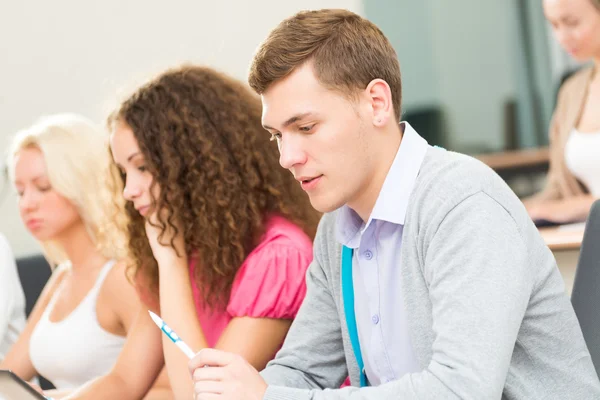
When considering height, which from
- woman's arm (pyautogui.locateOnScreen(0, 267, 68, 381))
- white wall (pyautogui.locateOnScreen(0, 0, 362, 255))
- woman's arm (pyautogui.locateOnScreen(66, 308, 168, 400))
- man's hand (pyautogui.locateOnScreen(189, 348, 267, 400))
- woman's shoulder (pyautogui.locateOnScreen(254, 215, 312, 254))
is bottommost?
woman's arm (pyautogui.locateOnScreen(0, 267, 68, 381))

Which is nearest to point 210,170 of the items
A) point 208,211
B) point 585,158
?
point 208,211

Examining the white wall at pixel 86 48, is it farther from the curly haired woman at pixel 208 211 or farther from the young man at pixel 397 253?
the young man at pixel 397 253

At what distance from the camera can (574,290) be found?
1.41 m

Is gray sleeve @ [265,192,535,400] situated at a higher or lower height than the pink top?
higher

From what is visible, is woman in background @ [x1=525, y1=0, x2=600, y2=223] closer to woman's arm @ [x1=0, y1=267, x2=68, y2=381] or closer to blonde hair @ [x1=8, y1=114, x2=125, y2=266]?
blonde hair @ [x1=8, y1=114, x2=125, y2=266]

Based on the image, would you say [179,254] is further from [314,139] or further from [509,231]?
[509,231]

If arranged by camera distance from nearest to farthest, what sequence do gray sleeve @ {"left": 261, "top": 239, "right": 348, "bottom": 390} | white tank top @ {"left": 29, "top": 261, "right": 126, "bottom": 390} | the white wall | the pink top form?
gray sleeve @ {"left": 261, "top": 239, "right": 348, "bottom": 390} → the pink top → white tank top @ {"left": 29, "top": 261, "right": 126, "bottom": 390} → the white wall

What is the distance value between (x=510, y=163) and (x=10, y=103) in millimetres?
2561

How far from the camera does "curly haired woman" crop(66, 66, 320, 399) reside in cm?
174

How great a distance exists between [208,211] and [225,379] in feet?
2.26

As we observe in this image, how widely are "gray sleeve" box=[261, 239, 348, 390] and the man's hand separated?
26 centimetres

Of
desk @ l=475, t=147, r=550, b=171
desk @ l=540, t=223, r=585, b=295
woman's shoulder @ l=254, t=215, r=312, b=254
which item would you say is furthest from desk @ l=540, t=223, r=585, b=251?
desk @ l=475, t=147, r=550, b=171

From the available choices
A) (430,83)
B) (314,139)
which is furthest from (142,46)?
(314,139)

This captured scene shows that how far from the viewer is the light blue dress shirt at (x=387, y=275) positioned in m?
1.30
